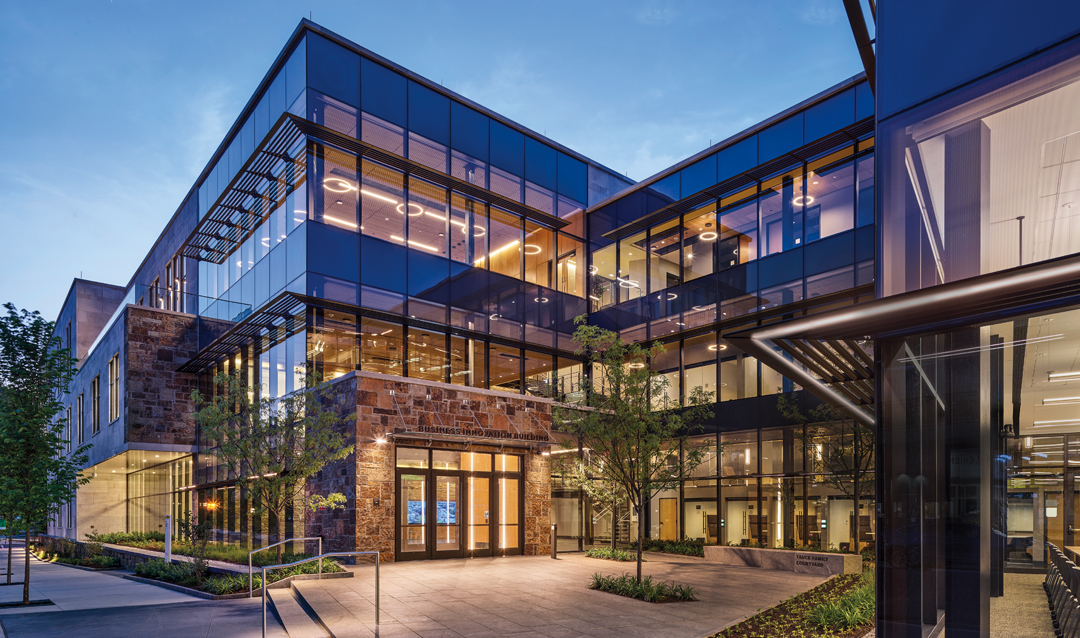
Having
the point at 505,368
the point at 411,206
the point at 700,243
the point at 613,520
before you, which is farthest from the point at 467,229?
the point at 613,520

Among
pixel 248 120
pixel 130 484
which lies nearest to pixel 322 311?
pixel 248 120

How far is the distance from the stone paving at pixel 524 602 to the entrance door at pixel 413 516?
0.70 m

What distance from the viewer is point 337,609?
11.3 m

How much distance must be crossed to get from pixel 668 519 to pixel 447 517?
352 inches

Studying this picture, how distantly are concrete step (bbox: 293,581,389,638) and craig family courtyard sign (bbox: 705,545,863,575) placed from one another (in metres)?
11.0

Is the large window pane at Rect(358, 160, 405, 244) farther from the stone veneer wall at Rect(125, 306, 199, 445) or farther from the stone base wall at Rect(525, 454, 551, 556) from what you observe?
the stone veneer wall at Rect(125, 306, 199, 445)

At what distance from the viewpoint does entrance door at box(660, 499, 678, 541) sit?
24453mm

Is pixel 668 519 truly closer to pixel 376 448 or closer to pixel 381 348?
pixel 376 448

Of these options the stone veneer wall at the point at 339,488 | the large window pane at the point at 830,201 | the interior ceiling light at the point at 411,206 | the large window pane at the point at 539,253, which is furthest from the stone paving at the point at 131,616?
the large window pane at the point at 830,201

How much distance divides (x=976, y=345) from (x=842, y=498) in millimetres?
15804

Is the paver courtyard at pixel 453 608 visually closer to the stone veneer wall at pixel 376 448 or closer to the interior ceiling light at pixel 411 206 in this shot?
the stone veneer wall at pixel 376 448

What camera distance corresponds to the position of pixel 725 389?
918 inches

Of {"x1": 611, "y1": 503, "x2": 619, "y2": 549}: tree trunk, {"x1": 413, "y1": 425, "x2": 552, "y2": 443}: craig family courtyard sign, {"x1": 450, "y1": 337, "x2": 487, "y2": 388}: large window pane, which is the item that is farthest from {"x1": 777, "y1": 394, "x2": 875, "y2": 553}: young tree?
{"x1": 450, "y1": 337, "x2": 487, "y2": 388}: large window pane

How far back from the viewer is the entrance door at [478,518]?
19.8 metres
